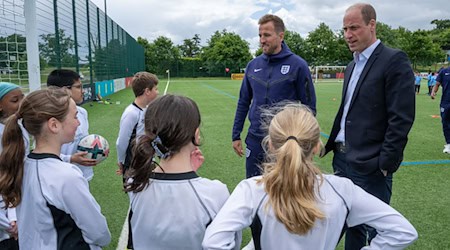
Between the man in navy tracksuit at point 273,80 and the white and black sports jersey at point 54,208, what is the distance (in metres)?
2.11

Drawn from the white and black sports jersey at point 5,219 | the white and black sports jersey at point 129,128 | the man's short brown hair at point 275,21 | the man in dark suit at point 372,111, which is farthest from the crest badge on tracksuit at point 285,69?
the white and black sports jersey at point 5,219

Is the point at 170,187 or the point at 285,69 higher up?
the point at 285,69

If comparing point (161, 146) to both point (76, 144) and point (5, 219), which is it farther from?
point (76, 144)

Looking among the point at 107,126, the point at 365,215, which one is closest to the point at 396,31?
the point at 107,126

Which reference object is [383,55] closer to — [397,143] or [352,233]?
[397,143]

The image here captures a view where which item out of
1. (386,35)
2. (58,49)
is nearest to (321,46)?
(386,35)

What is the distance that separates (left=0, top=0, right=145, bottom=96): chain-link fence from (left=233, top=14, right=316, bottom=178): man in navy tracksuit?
5.78m

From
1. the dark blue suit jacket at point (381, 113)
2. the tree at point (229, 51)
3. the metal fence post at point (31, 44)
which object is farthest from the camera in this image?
the tree at point (229, 51)

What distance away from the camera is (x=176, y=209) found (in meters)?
1.68

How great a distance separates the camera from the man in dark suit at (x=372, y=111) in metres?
2.71

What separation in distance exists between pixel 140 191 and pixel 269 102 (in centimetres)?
221

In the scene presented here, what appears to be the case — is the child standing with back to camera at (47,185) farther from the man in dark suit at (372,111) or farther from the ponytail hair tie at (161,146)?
the man in dark suit at (372,111)

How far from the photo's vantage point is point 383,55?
2.82 meters

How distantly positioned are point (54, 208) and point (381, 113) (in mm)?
2383
